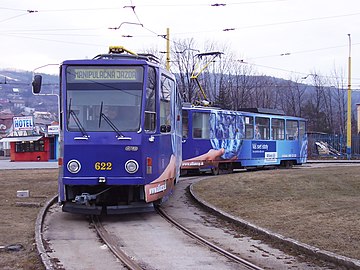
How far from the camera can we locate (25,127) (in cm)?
5859

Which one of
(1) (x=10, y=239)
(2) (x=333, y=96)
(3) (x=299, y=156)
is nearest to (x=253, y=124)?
(3) (x=299, y=156)

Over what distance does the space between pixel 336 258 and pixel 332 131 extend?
61007 mm

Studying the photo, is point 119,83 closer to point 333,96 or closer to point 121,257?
point 121,257

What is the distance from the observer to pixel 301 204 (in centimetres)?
1300

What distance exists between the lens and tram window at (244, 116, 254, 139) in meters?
27.2

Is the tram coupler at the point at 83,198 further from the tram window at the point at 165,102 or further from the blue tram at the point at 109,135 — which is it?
the tram window at the point at 165,102

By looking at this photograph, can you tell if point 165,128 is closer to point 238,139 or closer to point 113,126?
point 113,126

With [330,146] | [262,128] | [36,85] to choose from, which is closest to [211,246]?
[36,85]

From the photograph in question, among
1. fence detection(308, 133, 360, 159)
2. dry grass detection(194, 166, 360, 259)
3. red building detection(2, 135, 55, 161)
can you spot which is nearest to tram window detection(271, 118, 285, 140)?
dry grass detection(194, 166, 360, 259)

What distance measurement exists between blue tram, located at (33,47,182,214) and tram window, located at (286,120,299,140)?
66.7ft

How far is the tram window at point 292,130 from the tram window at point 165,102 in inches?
751

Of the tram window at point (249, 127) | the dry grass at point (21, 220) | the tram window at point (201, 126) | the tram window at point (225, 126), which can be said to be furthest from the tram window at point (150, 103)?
the tram window at point (249, 127)

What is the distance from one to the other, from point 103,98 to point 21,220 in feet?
10.2

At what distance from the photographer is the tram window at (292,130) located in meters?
31.0
